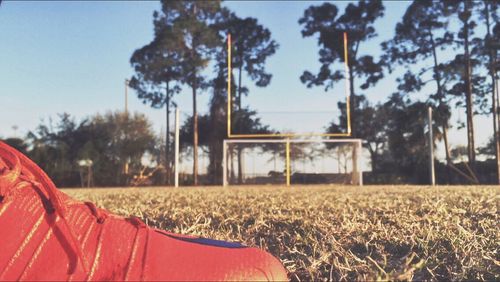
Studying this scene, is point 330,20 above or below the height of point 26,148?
above

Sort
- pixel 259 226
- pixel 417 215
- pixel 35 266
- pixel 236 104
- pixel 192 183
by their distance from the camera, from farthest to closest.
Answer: pixel 236 104
pixel 192 183
pixel 417 215
pixel 259 226
pixel 35 266

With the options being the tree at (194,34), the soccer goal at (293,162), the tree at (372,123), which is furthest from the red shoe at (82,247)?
the tree at (372,123)

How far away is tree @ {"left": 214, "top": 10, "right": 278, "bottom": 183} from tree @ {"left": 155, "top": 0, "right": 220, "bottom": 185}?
3.12ft

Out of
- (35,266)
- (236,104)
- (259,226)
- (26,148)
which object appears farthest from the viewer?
(236,104)

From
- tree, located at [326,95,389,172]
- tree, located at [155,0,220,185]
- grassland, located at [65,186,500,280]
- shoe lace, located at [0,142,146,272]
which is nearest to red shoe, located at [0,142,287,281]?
shoe lace, located at [0,142,146,272]

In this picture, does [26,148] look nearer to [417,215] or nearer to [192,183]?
[192,183]

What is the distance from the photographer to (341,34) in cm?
2241

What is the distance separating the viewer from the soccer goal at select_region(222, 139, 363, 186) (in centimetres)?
1441

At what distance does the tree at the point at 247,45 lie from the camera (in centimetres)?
2378

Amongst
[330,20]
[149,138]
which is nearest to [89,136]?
[149,138]

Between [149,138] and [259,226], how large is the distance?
22.7 m

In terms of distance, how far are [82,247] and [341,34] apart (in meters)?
22.6

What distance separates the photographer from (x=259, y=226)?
194 centimetres

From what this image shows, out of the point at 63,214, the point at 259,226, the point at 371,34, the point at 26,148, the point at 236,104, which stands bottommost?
the point at 259,226
